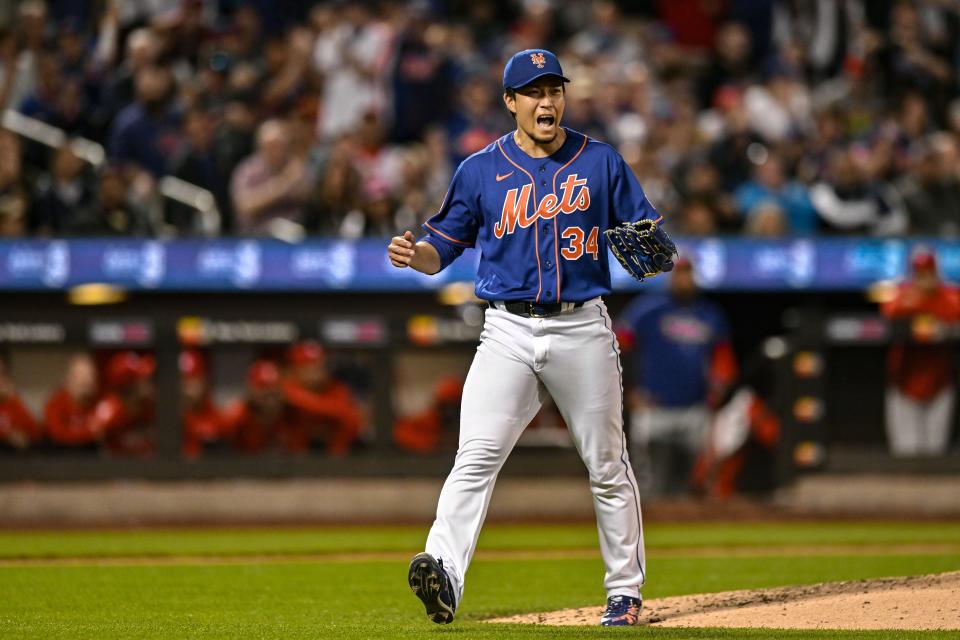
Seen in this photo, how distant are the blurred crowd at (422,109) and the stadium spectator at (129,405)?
3.28ft

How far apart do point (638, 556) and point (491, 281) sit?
113 centimetres

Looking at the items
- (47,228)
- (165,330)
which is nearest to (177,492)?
(165,330)

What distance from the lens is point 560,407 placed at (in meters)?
5.61

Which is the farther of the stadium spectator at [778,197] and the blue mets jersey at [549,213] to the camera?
the stadium spectator at [778,197]

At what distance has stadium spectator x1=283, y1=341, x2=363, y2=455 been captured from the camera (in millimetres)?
11391

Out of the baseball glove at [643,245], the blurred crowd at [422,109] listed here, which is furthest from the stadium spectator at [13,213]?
the baseball glove at [643,245]

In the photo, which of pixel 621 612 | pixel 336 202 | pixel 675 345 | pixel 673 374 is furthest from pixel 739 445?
pixel 621 612

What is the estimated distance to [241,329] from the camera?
11508mm

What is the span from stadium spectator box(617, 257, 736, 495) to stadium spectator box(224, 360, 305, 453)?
256 centimetres

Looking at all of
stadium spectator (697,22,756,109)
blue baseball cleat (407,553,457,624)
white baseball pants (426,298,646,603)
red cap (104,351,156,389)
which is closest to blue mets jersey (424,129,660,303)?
white baseball pants (426,298,646,603)

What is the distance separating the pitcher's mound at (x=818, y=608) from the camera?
18.4 feet

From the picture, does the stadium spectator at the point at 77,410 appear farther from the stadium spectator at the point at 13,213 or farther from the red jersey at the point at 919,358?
the red jersey at the point at 919,358

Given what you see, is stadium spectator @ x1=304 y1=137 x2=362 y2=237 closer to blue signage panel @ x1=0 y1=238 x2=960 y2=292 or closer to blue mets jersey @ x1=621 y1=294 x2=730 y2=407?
blue signage panel @ x1=0 y1=238 x2=960 y2=292

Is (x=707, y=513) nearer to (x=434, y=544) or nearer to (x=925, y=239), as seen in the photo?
(x=925, y=239)
